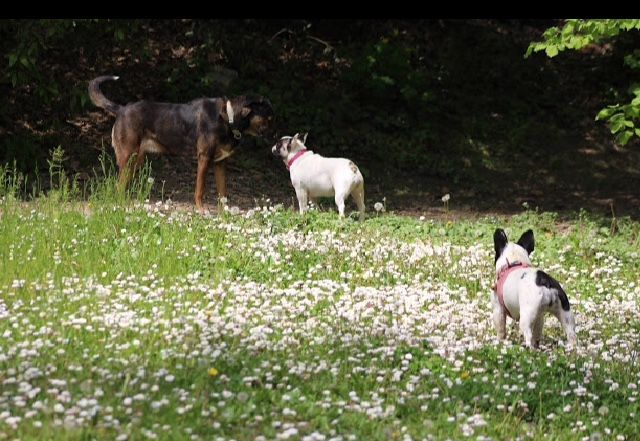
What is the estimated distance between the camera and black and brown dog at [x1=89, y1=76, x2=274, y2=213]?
13.3 meters

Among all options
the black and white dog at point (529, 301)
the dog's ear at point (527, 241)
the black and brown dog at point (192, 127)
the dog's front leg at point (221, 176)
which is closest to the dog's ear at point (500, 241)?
the dog's ear at point (527, 241)

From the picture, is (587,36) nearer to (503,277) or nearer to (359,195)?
(359,195)

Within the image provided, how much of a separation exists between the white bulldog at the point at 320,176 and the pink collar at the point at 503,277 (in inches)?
168

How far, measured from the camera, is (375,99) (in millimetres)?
20188

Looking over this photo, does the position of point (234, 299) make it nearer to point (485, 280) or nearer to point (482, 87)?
point (485, 280)

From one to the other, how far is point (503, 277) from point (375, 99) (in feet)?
40.4

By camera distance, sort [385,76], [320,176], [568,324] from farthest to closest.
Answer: [385,76] < [320,176] < [568,324]

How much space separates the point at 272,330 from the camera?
7340 mm

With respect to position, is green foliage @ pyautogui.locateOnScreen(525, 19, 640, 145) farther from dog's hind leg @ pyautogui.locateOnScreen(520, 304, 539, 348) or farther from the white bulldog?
dog's hind leg @ pyautogui.locateOnScreen(520, 304, 539, 348)

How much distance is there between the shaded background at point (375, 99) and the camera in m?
16.9

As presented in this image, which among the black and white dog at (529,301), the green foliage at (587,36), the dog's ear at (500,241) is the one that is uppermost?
the green foliage at (587,36)

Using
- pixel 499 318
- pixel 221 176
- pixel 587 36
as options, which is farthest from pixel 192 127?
pixel 499 318

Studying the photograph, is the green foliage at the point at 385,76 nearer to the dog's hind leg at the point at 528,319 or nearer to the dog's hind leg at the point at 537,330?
the dog's hind leg at the point at 537,330

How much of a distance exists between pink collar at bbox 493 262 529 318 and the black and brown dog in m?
5.67
